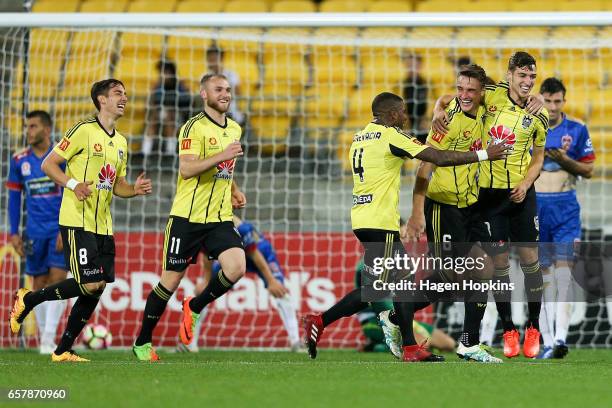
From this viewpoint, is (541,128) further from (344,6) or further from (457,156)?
(344,6)

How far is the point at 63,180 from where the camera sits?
8344 millimetres

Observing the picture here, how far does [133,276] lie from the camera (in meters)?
11.5

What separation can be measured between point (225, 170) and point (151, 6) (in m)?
7.60

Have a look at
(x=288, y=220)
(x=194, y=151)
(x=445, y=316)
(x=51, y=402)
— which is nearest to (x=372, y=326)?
(x=445, y=316)

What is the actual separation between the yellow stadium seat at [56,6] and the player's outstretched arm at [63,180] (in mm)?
7420

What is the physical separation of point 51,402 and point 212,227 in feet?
9.75

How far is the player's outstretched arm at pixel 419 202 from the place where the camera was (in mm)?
8188

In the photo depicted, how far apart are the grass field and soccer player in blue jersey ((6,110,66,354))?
1978 millimetres

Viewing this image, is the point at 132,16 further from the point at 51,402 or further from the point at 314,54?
the point at 51,402

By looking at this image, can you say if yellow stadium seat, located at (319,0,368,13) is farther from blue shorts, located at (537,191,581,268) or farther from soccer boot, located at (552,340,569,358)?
soccer boot, located at (552,340,569,358)

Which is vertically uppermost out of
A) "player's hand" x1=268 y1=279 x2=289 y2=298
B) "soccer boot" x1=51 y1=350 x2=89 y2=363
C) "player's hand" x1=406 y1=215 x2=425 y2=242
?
"player's hand" x1=406 y1=215 x2=425 y2=242

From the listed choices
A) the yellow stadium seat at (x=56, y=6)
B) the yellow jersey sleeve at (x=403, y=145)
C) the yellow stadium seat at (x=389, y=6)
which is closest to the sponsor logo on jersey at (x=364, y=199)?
the yellow jersey sleeve at (x=403, y=145)

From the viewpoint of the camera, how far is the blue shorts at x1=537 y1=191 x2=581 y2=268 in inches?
383

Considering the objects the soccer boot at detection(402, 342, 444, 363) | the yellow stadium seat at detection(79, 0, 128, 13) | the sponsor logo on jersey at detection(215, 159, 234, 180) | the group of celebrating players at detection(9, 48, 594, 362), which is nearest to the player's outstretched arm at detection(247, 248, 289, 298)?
the group of celebrating players at detection(9, 48, 594, 362)
